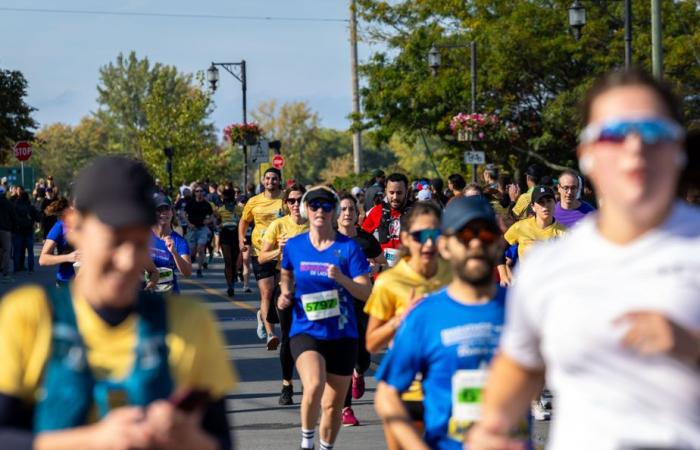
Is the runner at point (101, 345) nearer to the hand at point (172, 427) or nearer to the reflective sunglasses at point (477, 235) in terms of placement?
the hand at point (172, 427)

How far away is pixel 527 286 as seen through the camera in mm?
3373

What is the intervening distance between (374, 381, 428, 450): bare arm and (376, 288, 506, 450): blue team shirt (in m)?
0.08

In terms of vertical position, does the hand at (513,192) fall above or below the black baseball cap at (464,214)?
below

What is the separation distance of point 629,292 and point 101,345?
1.16m

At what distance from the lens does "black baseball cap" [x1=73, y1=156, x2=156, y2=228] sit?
3223mm

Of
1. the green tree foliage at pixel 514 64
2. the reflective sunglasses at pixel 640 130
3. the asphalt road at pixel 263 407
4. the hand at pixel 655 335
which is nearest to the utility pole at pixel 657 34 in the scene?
the asphalt road at pixel 263 407

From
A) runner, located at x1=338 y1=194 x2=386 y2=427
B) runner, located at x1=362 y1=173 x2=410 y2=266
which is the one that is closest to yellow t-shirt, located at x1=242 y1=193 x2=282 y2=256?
runner, located at x1=362 y1=173 x2=410 y2=266

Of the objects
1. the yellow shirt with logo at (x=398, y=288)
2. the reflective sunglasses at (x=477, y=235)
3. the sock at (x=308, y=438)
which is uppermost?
the reflective sunglasses at (x=477, y=235)

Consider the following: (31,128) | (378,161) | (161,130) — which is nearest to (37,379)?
(31,128)

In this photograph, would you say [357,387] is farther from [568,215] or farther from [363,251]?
[568,215]

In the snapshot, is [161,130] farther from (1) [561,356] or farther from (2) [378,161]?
(2) [378,161]

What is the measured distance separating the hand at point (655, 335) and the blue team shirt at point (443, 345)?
1916mm

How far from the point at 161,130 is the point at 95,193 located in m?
76.4

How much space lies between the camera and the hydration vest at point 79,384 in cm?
327
